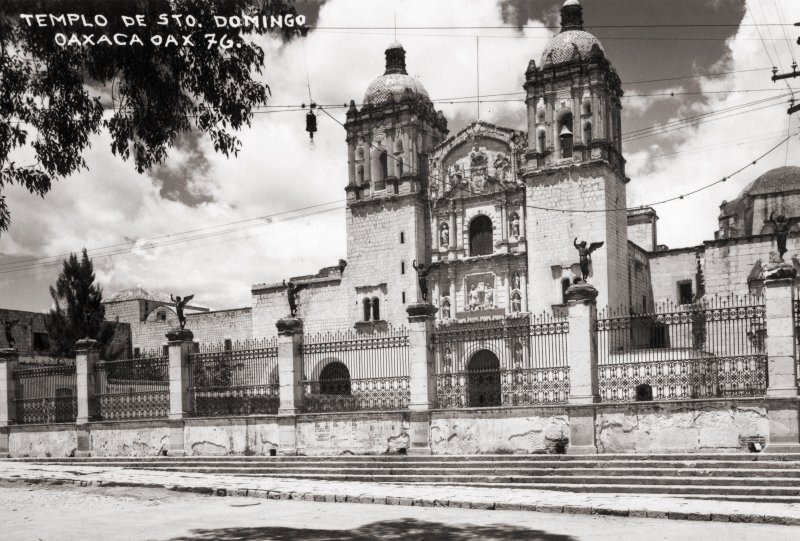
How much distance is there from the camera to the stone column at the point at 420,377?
15.6 metres

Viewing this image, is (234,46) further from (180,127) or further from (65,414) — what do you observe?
(65,414)

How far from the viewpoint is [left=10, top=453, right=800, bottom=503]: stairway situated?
38.2 ft

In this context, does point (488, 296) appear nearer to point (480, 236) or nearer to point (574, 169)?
point (480, 236)

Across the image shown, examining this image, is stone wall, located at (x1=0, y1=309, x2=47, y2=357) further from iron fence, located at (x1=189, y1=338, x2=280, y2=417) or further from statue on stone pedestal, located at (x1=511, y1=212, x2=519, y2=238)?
iron fence, located at (x1=189, y1=338, x2=280, y2=417)

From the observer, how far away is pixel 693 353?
14.9 metres

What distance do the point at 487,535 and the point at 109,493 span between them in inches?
294

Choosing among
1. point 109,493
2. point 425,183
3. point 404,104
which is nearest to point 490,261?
point 425,183

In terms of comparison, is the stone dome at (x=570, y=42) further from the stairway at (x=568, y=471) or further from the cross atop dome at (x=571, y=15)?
the stairway at (x=568, y=471)

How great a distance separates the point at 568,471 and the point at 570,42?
24.5 meters

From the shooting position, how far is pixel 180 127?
339 inches

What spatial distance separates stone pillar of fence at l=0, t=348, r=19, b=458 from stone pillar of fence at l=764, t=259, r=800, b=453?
17.5m

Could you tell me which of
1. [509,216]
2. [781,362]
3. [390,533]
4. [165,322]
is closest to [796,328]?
[781,362]

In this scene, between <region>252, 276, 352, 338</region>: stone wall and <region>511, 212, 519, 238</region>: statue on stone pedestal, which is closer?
<region>511, 212, 519, 238</region>: statue on stone pedestal

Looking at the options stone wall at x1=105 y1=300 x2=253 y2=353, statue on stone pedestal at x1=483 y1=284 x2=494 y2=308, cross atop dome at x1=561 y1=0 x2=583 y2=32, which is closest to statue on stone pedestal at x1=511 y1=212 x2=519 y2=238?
statue on stone pedestal at x1=483 y1=284 x2=494 y2=308
